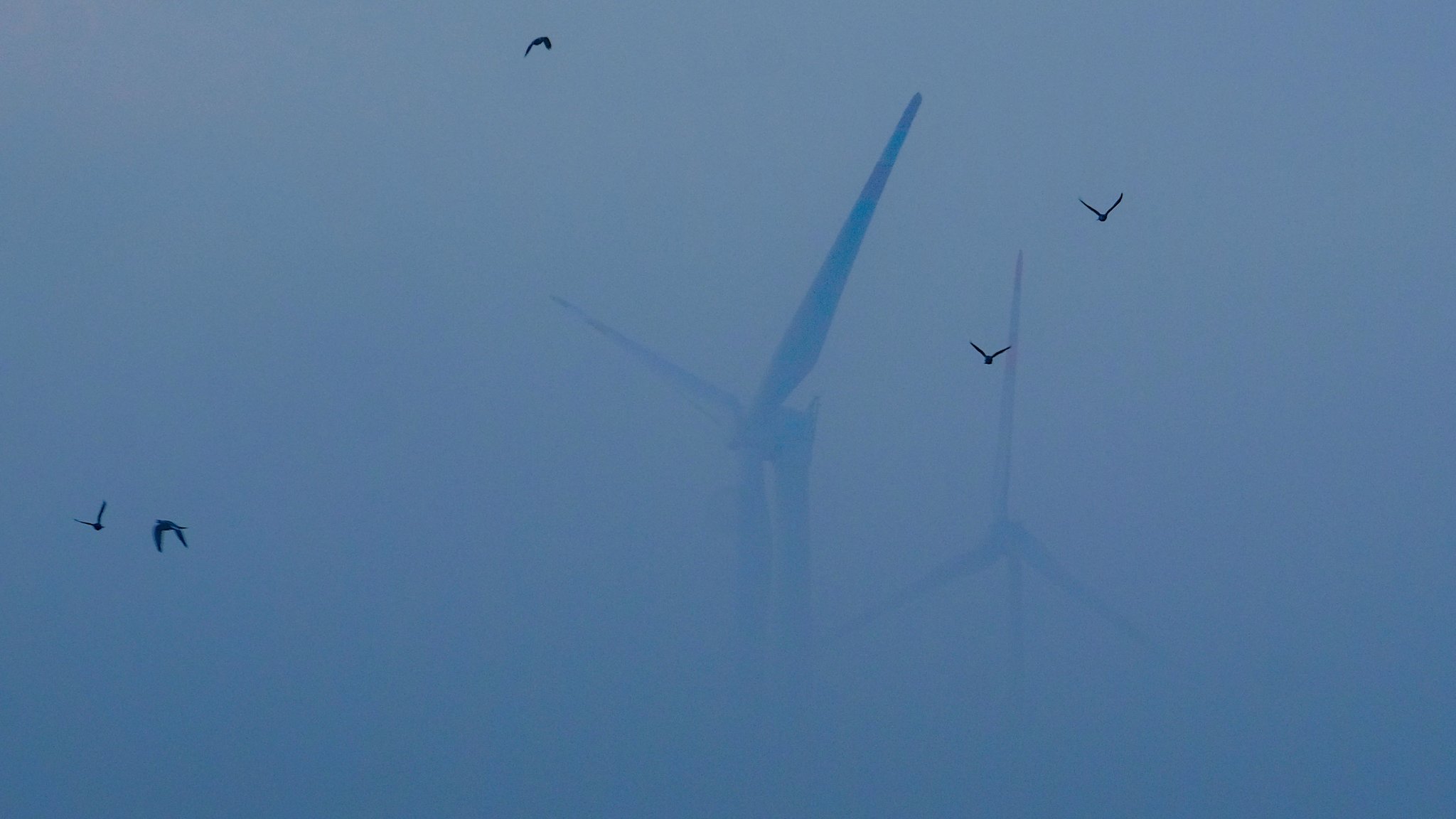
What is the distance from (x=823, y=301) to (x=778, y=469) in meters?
0.60

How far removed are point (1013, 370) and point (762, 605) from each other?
3.93 ft

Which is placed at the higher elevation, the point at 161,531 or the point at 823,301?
the point at 823,301

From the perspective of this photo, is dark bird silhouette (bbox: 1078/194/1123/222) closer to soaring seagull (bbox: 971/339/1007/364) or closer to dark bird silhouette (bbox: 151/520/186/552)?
soaring seagull (bbox: 971/339/1007/364)

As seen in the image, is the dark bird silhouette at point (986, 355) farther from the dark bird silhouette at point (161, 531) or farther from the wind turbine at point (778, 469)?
the dark bird silhouette at point (161, 531)

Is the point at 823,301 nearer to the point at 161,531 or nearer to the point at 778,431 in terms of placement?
the point at 778,431

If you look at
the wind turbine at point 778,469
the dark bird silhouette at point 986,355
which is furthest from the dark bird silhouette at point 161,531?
the dark bird silhouette at point 986,355

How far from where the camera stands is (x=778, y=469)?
4387 mm

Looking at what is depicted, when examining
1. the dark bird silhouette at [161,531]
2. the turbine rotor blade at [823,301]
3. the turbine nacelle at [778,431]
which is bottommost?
the dark bird silhouette at [161,531]

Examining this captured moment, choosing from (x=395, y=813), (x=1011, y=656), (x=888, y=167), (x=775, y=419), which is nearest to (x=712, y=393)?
(x=775, y=419)

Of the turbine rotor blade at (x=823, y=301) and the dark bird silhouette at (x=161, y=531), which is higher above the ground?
the turbine rotor blade at (x=823, y=301)

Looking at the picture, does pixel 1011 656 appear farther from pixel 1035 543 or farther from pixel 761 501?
pixel 761 501

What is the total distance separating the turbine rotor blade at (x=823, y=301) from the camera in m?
4.28

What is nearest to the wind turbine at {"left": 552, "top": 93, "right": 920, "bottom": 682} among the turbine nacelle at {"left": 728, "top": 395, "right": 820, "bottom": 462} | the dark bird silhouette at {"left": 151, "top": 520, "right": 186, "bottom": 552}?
the turbine nacelle at {"left": 728, "top": 395, "right": 820, "bottom": 462}

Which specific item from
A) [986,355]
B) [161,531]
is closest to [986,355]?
[986,355]
